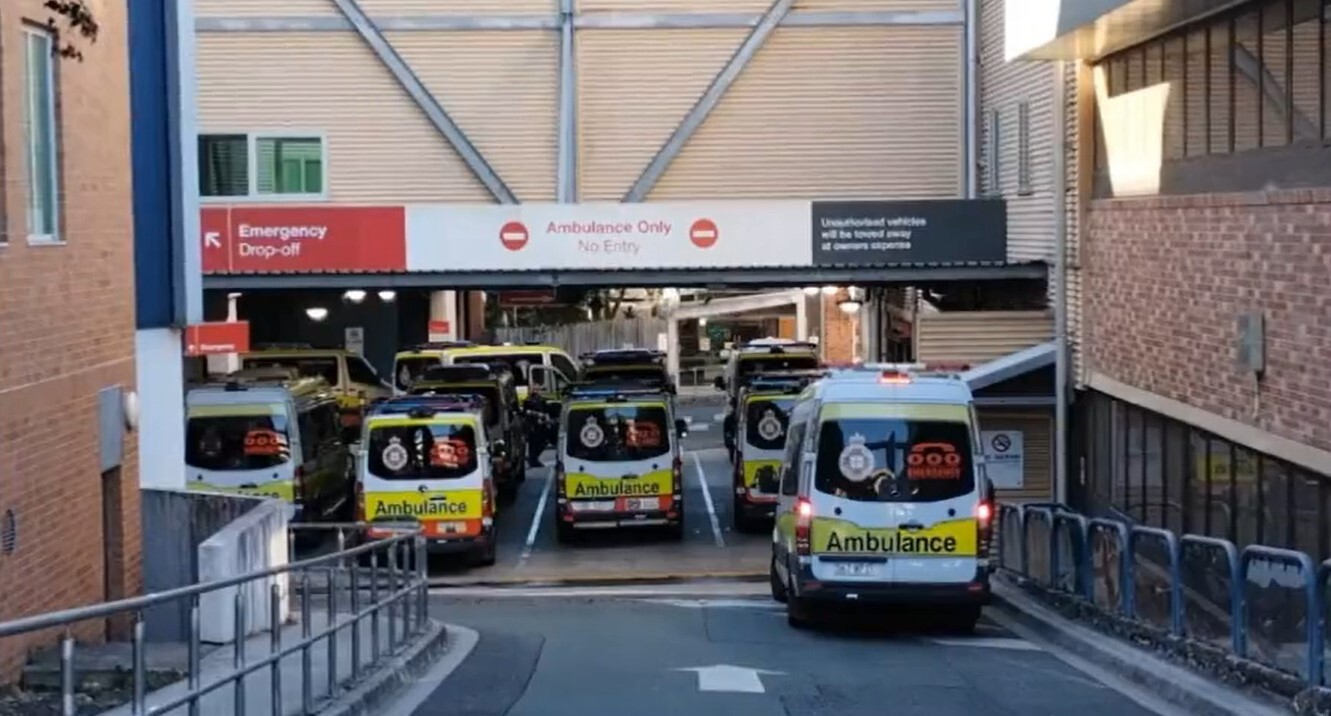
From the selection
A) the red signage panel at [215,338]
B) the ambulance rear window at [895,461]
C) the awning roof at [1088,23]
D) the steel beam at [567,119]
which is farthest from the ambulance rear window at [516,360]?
the ambulance rear window at [895,461]

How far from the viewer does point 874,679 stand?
15.2m

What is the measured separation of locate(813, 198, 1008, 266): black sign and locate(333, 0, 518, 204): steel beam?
5.68 metres

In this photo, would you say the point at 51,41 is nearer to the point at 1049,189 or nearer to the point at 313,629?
the point at 313,629

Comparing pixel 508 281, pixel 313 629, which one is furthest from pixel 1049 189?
pixel 313 629

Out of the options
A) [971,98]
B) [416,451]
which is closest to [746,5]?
[971,98]

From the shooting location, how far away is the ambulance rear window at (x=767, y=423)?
29766mm

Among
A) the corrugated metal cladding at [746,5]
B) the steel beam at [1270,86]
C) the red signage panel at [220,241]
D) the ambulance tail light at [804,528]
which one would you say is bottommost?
the ambulance tail light at [804,528]

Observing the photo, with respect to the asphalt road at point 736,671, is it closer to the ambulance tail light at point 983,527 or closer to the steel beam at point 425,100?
the ambulance tail light at point 983,527

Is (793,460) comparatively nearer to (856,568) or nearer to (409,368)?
(856,568)

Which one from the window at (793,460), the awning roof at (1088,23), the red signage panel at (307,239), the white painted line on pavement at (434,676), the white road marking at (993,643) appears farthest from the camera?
the red signage panel at (307,239)

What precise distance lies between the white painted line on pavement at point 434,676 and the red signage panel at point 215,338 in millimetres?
5247

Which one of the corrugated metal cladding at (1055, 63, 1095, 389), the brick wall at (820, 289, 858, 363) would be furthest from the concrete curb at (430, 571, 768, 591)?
the brick wall at (820, 289, 858, 363)

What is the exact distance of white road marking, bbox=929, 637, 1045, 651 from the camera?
18.0 meters

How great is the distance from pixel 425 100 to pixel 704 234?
5719 millimetres
